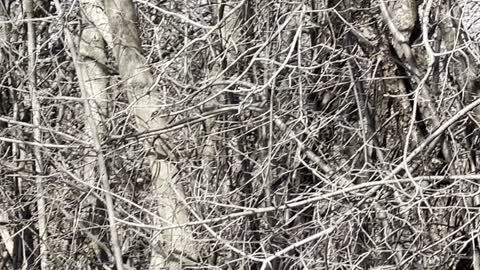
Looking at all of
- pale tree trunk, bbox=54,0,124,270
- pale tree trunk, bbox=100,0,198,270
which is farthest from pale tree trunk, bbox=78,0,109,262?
pale tree trunk, bbox=100,0,198,270

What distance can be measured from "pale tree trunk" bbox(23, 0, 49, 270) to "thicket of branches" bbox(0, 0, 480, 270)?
1 cm

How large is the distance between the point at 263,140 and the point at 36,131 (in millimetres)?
1481

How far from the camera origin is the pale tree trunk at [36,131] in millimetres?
5438

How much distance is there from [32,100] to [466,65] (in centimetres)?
271

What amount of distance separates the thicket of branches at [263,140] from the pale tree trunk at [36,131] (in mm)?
14

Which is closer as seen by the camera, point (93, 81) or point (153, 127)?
point (153, 127)

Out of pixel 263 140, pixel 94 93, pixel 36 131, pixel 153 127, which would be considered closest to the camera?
pixel 153 127

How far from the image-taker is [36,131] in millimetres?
5535

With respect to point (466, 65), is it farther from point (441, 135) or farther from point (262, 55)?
point (262, 55)

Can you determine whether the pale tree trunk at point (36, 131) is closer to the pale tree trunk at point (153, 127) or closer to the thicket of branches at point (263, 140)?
the thicket of branches at point (263, 140)

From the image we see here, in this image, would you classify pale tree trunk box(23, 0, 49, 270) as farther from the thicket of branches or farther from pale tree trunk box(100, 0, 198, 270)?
pale tree trunk box(100, 0, 198, 270)

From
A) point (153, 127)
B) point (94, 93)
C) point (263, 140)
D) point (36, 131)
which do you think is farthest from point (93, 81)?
point (263, 140)

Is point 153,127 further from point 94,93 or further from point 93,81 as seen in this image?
point 93,81

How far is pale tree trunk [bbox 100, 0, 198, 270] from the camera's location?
506cm
